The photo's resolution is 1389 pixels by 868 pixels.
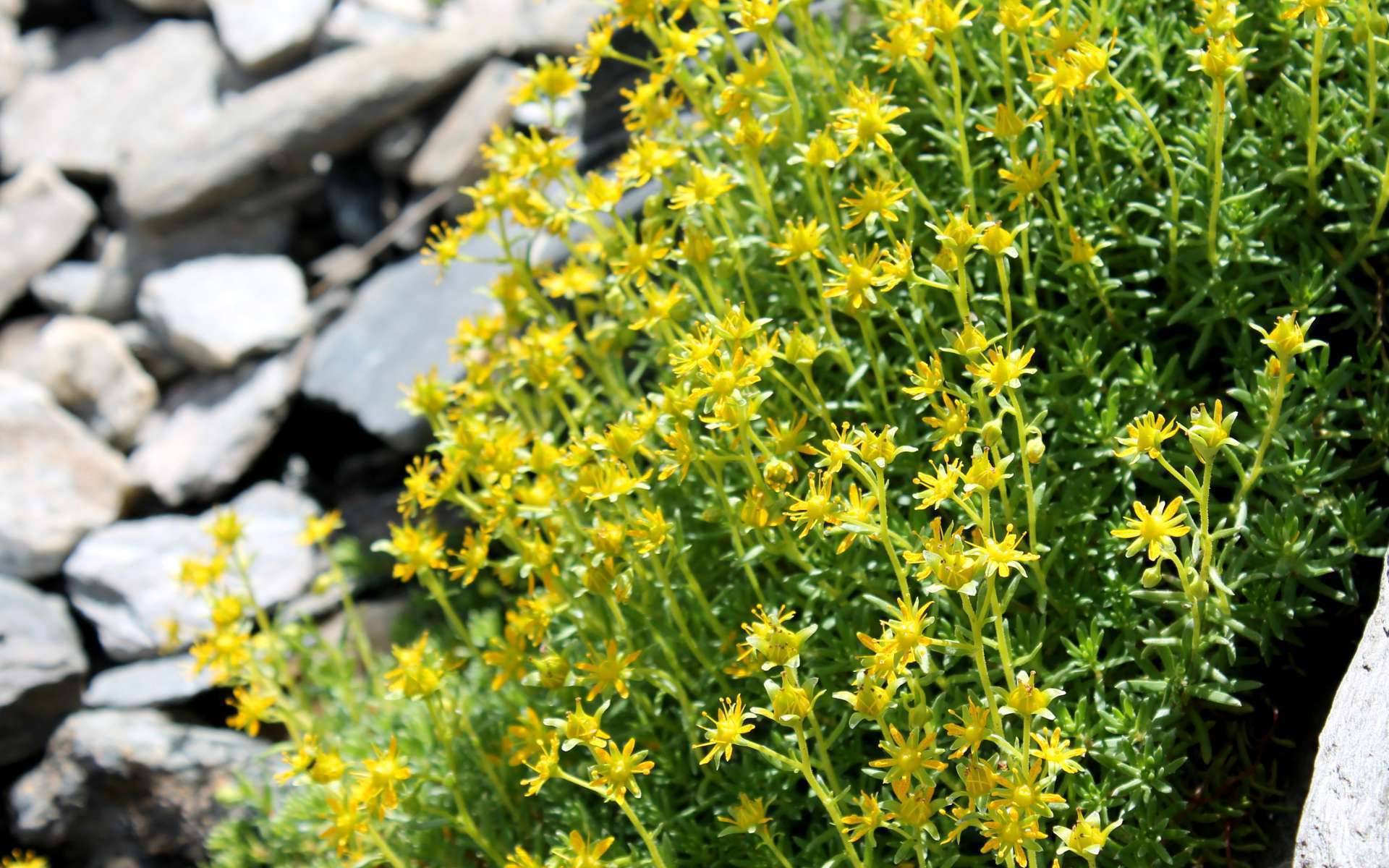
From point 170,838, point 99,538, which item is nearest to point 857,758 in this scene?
point 170,838

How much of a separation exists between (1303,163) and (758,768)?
1.78 meters

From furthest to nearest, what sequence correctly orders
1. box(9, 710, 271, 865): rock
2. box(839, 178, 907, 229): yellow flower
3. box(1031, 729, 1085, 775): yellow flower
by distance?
1. box(9, 710, 271, 865): rock
2. box(839, 178, 907, 229): yellow flower
3. box(1031, 729, 1085, 775): yellow flower

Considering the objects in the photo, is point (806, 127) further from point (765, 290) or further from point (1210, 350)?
point (1210, 350)

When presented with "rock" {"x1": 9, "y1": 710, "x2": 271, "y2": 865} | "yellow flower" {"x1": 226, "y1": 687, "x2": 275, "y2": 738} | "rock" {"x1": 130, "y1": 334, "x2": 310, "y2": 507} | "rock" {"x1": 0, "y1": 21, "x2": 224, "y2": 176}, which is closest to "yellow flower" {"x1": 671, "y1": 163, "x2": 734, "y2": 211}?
"yellow flower" {"x1": 226, "y1": 687, "x2": 275, "y2": 738}

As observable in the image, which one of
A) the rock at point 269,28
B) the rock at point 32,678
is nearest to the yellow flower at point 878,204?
the rock at point 32,678

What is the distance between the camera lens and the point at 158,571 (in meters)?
4.55

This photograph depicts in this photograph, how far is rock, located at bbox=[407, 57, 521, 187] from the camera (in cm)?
513

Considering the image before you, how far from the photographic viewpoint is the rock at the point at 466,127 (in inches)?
202

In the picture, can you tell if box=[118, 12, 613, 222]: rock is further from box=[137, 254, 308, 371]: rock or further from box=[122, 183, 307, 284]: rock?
box=[137, 254, 308, 371]: rock

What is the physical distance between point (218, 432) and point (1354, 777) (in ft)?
13.9

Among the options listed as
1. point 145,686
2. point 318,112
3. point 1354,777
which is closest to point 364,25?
point 318,112

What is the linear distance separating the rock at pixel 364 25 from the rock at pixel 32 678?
9.35 ft

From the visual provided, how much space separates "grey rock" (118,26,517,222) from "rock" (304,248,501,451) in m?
0.78

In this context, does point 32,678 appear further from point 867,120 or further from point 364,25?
point 867,120
